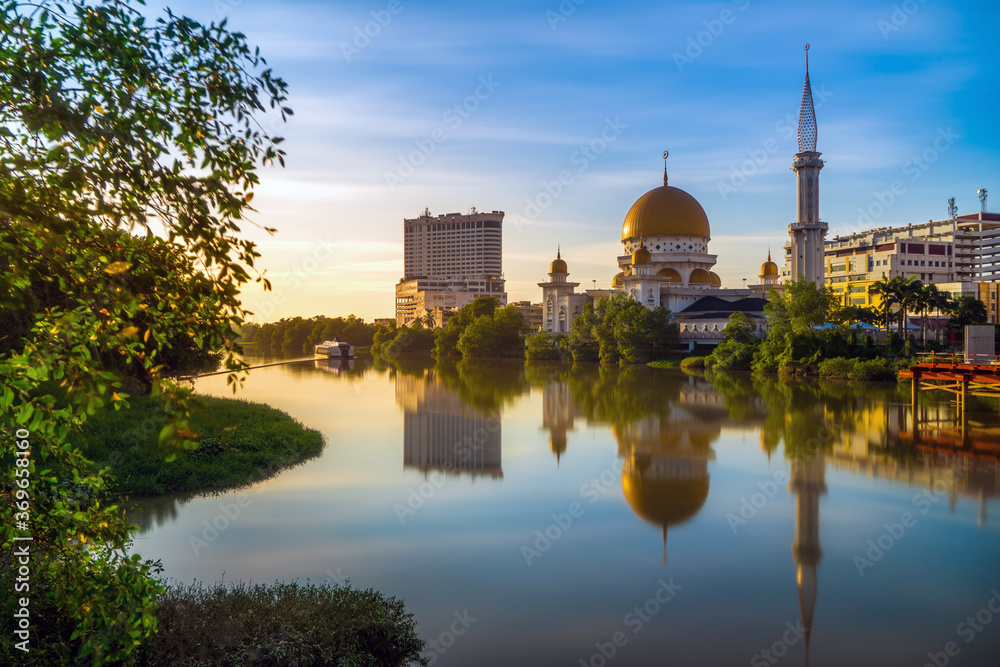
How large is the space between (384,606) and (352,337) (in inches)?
3362

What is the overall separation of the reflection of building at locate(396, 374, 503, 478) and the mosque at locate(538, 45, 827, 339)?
30623 mm

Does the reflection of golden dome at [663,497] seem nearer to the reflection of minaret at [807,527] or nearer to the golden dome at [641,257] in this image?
the reflection of minaret at [807,527]

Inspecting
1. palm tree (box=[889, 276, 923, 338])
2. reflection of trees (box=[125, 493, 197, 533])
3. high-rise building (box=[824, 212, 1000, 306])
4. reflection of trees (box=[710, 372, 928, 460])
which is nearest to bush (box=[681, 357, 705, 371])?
reflection of trees (box=[710, 372, 928, 460])

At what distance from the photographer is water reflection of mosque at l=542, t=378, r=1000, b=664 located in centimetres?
1284

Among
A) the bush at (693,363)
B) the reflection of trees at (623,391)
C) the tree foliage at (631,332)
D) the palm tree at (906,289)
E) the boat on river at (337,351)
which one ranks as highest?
the palm tree at (906,289)

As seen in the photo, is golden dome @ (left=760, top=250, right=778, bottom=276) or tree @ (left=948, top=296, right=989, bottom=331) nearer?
tree @ (left=948, top=296, right=989, bottom=331)

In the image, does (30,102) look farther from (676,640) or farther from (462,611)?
(676,640)

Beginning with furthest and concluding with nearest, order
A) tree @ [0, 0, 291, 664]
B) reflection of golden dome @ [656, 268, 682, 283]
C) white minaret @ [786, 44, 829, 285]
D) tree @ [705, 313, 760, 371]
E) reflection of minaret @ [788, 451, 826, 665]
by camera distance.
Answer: reflection of golden dome @ [656, 268, 682, 283], white minaret @ [786, 44, 829, 285], tree @ [705, 313, 760, 371], reflection of minaret @ [788, 451, 826, 665], tree @ [0, 0, 291, 664]

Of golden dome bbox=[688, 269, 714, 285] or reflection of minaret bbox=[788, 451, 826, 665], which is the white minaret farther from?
reflection of minaret bbox=[788, 451, 826, 665]

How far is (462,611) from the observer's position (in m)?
8.69

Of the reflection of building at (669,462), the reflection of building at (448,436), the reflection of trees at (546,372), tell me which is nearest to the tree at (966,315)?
the reflection of trees at (546,372)

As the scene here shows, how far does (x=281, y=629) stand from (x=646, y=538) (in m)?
6.33

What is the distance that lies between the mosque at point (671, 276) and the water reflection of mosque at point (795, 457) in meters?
29.9

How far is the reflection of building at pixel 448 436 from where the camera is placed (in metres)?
17.5
